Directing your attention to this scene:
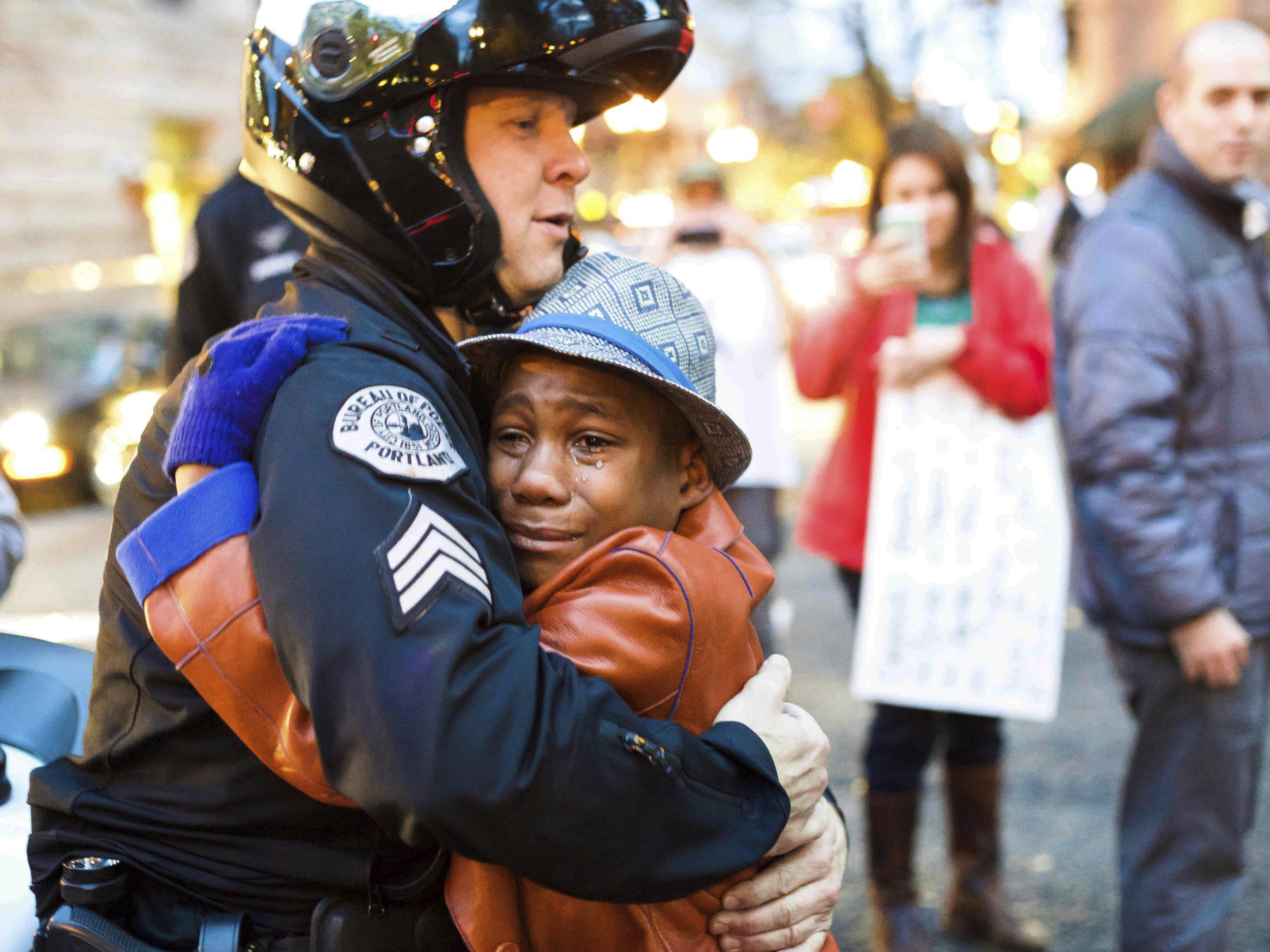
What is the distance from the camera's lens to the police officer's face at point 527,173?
5.78 ft

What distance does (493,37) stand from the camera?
165cm

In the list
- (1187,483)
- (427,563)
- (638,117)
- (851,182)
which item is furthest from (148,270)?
(427,563)

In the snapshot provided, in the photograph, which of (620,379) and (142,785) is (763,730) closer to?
(620,379)

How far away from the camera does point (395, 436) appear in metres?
1.35

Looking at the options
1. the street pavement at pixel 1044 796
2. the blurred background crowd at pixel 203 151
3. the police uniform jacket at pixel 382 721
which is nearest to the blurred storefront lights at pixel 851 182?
the blurred background crowd at pixel 203 151

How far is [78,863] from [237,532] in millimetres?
513

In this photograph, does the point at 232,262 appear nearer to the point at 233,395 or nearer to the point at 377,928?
the point at 233,395

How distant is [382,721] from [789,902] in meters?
0.72

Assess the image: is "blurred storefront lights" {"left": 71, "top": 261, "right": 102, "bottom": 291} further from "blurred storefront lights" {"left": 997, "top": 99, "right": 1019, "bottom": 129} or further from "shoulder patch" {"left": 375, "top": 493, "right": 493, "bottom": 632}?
"shoulder patch" {"left": 375, "top": 493, "right": 493, "bottom": 632}

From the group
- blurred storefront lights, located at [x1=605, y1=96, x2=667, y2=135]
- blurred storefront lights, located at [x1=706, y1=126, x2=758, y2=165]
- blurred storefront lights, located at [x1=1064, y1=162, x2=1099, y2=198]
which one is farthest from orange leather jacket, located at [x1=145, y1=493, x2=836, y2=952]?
blurred storefront lights, located at [x1=706, y1=126, x2=758, y2=165]

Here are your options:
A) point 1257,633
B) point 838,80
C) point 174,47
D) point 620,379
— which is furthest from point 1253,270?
point 174,47

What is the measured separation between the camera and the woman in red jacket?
376cm

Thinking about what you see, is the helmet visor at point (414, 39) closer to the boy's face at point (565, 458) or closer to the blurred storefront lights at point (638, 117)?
the boy's face at point (565, 458)

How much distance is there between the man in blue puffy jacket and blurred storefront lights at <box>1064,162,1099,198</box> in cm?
215
